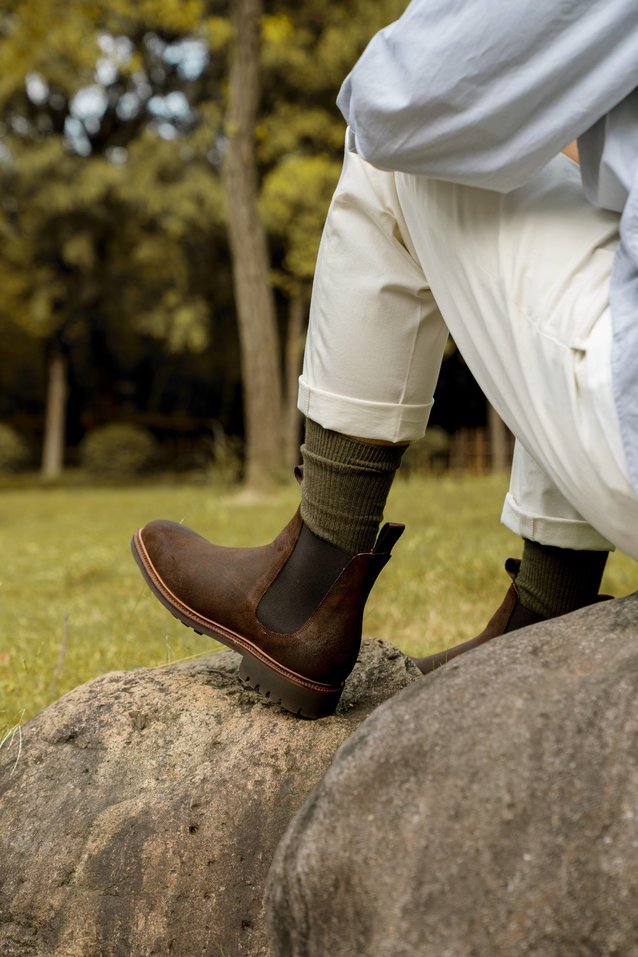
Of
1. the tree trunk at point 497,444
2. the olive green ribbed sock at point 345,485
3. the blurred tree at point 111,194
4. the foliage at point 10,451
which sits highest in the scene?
the olive green ribbed sock at point 345,485

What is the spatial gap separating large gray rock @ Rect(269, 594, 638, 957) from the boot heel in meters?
0.44

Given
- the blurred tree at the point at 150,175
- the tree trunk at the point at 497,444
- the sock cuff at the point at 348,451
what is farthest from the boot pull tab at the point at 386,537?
the tree trunk at the point at 497,444

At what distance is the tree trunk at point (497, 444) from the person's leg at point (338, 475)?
15.0 m

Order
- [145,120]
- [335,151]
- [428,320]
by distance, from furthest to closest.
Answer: [145,120] → [335,151] → [428,320]

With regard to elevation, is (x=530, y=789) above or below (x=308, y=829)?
above

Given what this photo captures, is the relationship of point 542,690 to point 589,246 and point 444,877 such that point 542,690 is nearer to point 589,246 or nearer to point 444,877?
point 444,877

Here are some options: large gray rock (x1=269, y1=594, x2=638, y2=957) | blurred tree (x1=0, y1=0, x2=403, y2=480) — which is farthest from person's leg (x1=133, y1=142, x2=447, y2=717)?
blurred tree (x1=0, y1=0, x2=403, y2=480)

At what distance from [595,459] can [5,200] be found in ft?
59.1

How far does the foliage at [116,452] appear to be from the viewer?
1973 cm

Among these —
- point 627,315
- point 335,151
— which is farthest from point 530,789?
point 335,151

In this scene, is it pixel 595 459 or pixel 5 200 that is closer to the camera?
pixel 595 459

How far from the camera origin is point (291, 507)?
28.0 ft

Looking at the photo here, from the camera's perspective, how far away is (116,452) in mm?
19812

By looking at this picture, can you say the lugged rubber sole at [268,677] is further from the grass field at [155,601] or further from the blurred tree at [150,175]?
the blurred tree at [150,175]
